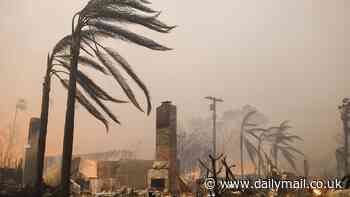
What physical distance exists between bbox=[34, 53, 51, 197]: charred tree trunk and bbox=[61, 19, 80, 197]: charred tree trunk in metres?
0.38

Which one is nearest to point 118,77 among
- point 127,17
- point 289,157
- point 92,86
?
point 92,86

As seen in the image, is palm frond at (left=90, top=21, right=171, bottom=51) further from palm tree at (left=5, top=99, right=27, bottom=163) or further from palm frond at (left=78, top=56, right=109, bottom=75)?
palm tree at (left=5, top=99, right=27, bottom=163)

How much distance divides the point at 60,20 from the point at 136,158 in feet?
7.67

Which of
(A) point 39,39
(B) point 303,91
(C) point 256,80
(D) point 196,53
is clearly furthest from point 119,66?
(B) point 303,91

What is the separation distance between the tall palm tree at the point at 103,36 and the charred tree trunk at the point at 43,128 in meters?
0.34

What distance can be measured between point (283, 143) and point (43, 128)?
3.26 meters

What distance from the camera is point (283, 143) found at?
182 inches

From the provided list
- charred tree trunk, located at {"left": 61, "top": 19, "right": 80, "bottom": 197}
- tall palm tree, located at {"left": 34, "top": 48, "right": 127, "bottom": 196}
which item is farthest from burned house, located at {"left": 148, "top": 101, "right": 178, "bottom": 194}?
charred tree trunk, located at {"left": 61, "top": 19, "right": 80, "bottom": 197}

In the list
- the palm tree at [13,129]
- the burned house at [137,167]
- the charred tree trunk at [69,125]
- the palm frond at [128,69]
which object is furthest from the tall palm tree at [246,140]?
the palm tree at [13,129]

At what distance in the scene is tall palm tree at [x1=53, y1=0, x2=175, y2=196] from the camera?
5684 mm

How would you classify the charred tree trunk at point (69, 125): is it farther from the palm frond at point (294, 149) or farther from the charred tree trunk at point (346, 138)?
the charred tree trunk at point (346, 138)

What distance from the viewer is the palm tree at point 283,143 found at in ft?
15.2

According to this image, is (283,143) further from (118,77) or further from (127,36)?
(127,36)

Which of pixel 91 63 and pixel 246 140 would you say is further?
pixel 91 63
